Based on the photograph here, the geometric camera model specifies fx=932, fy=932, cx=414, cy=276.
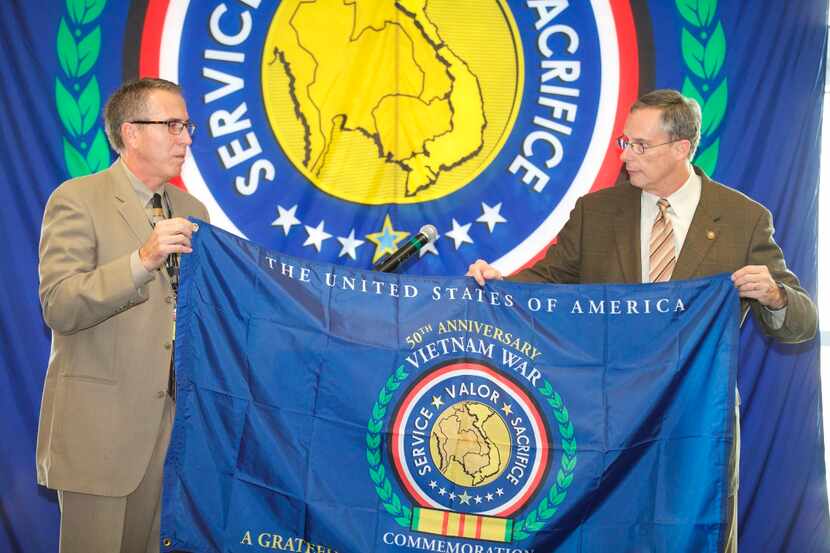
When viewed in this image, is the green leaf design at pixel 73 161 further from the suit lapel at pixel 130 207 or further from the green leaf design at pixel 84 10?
the suit lapel at pixel 130 207

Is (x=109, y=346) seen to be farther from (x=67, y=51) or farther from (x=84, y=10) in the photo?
(x=84, y=10)

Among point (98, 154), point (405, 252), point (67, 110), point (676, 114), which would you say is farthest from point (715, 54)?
point (67, 110)

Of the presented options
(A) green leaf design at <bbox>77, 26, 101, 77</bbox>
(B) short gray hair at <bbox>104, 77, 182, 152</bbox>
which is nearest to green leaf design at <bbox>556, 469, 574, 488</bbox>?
(B) short gray hair at <bbox>104, 77, 182, 152</bbox>

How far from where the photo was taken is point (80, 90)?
4000 mm

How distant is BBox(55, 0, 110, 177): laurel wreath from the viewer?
3986 mm

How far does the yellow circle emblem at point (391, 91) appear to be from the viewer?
3998 millimetres

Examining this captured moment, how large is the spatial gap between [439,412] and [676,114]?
1295mm

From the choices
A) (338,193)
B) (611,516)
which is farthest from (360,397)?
(338,193)

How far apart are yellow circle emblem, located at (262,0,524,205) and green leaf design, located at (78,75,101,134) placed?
72 centimetres

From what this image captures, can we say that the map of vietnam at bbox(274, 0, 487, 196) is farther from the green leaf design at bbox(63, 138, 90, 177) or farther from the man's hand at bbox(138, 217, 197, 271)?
the man's hand at bbox(138, 217, 197, 271)

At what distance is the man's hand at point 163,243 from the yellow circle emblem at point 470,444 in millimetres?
860

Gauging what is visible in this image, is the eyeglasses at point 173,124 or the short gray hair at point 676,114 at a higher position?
the short gray hair at point 676,114

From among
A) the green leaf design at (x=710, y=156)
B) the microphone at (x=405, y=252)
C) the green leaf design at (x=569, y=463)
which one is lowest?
the green leaf design at (x=569, y=463)

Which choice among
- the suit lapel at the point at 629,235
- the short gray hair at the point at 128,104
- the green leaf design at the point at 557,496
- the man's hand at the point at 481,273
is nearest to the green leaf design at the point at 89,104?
the short gray hair at the point at 128,104
